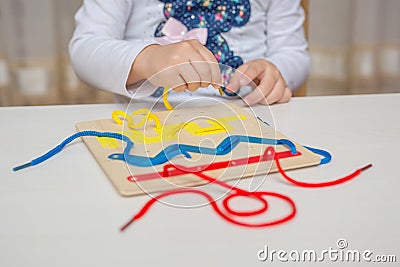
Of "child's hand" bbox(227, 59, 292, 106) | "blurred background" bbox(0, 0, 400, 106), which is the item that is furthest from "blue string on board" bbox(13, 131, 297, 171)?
"blurred background" bbox(0, 0, 400, 106)

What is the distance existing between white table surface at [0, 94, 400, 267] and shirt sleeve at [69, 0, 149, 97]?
0.63 ft

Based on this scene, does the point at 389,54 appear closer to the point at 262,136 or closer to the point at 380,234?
the point at 262,136

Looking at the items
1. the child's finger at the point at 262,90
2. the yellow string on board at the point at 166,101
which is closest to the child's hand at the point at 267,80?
the child's finger at the point at 262,90

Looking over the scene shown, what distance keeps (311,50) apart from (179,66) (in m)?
1.16

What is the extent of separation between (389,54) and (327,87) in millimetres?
212

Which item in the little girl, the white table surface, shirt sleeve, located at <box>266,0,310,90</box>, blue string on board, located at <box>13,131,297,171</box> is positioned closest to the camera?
the white table surface

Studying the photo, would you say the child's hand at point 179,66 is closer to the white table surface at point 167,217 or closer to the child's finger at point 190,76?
the child's finger at point 190,76

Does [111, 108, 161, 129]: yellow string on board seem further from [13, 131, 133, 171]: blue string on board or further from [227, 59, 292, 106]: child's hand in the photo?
[227, 59, 292, 106]: child's hand

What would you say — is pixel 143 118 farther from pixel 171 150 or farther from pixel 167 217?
pixel 167 217

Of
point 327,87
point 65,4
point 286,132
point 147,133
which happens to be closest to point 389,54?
point 327,87

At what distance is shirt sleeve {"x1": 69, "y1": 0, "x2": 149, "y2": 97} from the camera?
76 centimetres

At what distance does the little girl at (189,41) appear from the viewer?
695mm

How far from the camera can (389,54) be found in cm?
169

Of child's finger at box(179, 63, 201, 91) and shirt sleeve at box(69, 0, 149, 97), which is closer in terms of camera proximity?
child's finger at box(179, 63, 201, 91)
